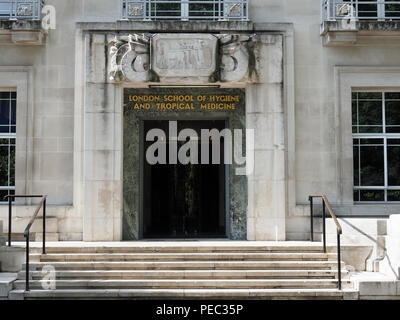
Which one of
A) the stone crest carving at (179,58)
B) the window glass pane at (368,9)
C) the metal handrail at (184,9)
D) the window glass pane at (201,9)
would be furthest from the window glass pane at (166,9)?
the window glass pane at (368,9)

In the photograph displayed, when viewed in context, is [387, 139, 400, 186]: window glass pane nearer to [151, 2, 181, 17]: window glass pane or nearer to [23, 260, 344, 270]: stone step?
[23, 260, 344, 270]: stone step

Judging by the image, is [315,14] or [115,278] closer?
[115,278]

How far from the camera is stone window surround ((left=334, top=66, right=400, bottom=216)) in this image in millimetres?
12016

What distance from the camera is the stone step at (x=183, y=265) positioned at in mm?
9617

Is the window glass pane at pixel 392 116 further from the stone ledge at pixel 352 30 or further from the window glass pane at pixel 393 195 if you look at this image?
the stone ledge at pixel 352 30

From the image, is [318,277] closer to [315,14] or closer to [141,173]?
[141,173]

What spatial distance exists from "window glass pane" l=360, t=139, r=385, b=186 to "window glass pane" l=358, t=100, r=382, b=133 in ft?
1.40

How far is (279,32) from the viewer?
1207 centimetres

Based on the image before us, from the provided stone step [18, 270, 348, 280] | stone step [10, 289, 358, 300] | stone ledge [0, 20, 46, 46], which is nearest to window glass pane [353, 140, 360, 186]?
stone step [18, 270, 348, 280]

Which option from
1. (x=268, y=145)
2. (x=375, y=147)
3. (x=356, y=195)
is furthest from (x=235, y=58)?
(x=356, y=195)

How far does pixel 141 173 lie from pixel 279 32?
4.57 metres

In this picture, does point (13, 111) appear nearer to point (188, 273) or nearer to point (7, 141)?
point (7, 141)
